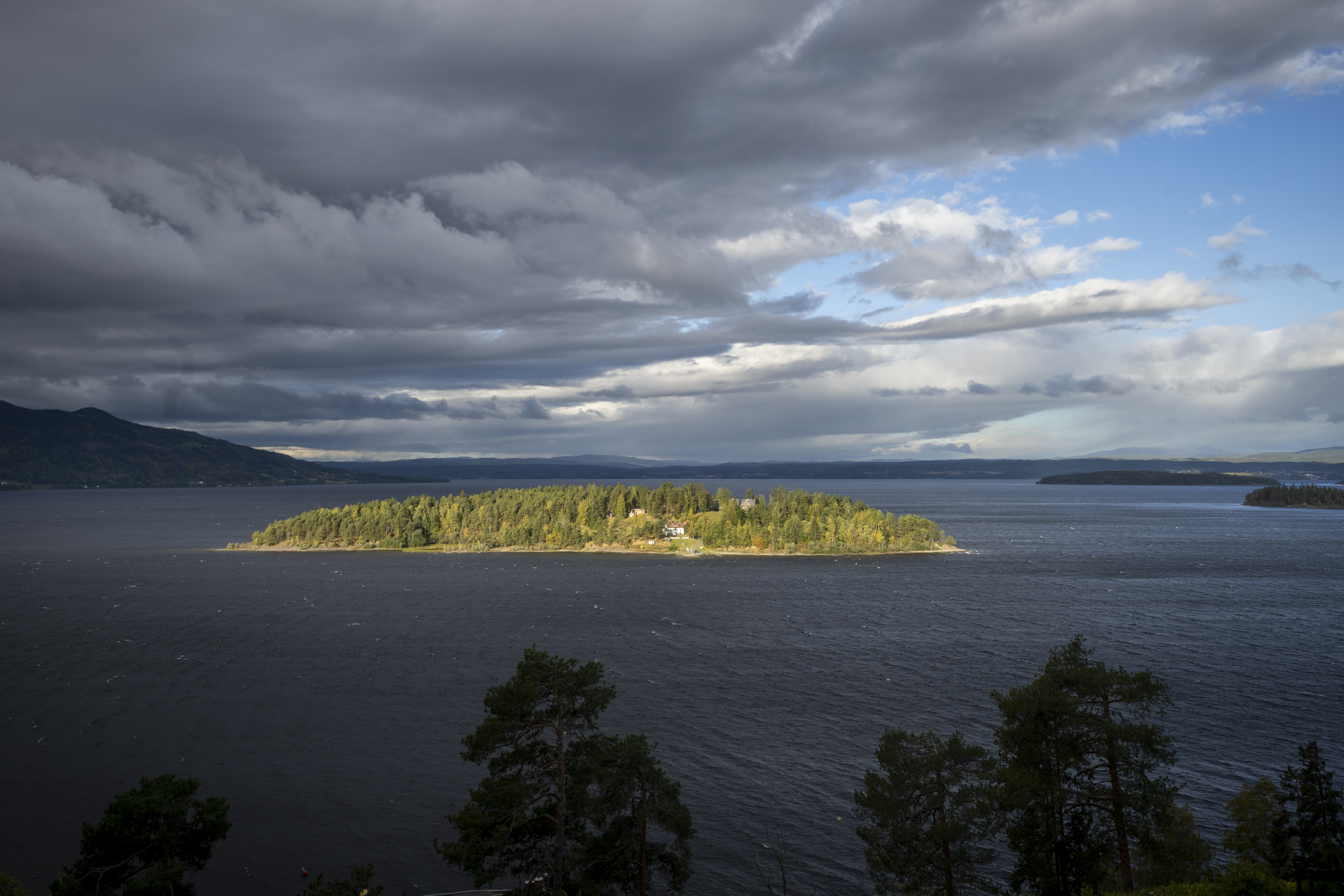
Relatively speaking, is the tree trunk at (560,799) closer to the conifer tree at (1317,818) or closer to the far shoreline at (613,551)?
the conifer tree at (1317,818)

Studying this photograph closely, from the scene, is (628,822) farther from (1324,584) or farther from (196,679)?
(1324,584)

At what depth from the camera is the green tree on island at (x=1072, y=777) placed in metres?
23.8

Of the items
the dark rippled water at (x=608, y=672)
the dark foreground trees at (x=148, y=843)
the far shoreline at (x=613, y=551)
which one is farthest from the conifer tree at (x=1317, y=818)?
the far shoreline at (x=613, y=551)

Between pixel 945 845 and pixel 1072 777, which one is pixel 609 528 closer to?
pixel 1072 777

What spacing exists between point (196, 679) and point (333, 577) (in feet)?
217

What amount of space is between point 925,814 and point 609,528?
506ft

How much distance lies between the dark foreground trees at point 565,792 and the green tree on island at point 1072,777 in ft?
35.9

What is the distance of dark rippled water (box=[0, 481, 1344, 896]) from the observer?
37.1 metres

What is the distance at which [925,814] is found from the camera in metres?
24.7

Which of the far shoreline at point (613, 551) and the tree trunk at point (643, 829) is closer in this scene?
the tree trunk at point (643, 829)

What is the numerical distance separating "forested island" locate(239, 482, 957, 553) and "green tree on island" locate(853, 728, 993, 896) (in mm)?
137886

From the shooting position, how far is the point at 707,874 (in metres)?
32.5

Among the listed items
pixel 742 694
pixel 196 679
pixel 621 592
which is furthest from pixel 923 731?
pixel 621 592

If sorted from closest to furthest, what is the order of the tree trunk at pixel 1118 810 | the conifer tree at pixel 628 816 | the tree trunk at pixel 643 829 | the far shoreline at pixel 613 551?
the tree trunk at pixel 643 829, the conifer tree at pixel 628 816, the tree trunk at pixel 1118 810, the far shoreline at pixel 613 551
